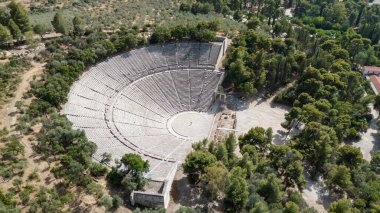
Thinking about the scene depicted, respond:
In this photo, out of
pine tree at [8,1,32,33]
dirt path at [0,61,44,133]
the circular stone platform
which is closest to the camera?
dirt path at [0,61,44,133]

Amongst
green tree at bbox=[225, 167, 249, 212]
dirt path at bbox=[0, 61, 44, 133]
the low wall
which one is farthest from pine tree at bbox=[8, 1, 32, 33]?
green tree at bbox=[225, 167, 249, 212]

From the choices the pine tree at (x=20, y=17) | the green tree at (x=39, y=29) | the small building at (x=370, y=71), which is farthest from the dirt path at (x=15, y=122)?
the small building at (x=370, y=71)

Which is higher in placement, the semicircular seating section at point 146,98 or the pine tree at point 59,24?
the pine tree at point 59,24

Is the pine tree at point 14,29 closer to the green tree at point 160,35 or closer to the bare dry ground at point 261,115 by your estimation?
the green tree at point 160,35

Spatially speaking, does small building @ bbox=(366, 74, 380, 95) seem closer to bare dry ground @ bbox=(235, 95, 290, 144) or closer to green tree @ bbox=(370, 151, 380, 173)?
bare dry ground @ bbox=(235, 95, 290, 144)

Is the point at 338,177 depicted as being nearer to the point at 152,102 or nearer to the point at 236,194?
the point at 236,194

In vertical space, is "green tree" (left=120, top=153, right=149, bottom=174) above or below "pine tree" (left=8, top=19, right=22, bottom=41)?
below

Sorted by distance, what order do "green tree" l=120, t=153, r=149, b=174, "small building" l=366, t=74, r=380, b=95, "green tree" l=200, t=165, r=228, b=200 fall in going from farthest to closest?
"small building" l=366, t=74, r=380, b=95 < "green tree" l=120, t=153, r=149, b=174 < "green tree" l=200, t=165, r=228, b=200
